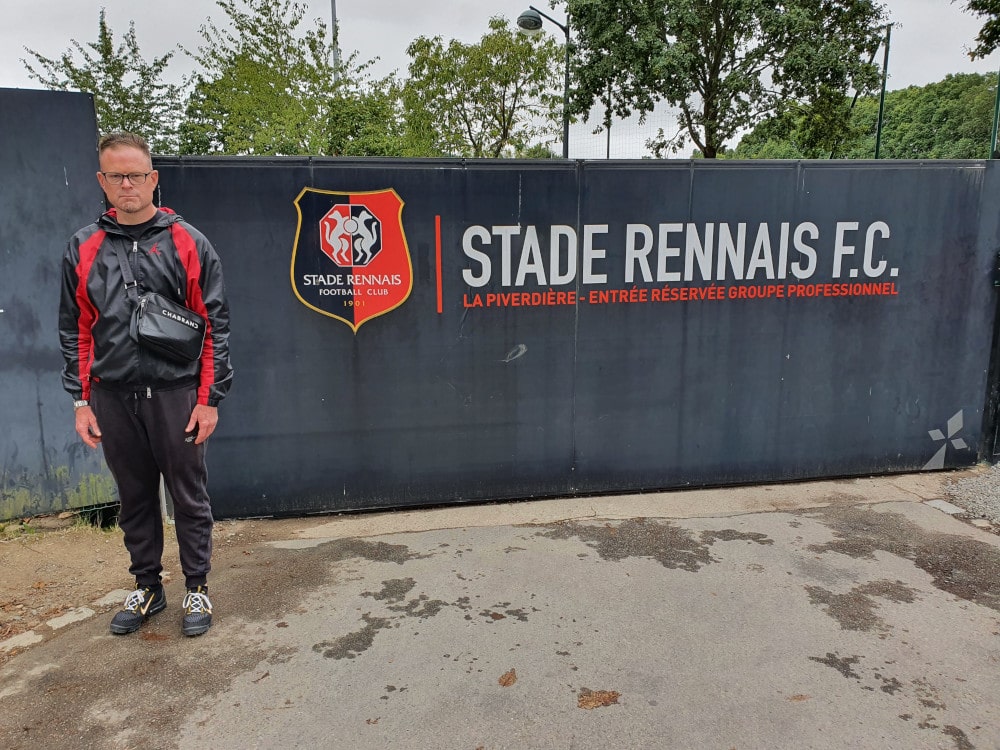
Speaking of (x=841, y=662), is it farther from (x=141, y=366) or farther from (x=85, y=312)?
(x=85, y=312)

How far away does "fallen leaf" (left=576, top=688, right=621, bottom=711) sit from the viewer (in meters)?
2.47

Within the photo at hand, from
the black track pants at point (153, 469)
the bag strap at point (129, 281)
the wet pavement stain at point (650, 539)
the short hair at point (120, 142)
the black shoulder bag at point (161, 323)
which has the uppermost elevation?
the short hair at point (120, 142)

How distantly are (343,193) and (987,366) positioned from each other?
190 inches

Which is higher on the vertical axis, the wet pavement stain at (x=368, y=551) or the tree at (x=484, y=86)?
the tree at (x=484, y=86)

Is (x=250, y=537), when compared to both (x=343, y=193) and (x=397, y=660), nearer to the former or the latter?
(x=397, y=660)

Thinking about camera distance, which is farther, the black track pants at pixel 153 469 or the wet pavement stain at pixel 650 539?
the wet pavement stain at pixel 650 539

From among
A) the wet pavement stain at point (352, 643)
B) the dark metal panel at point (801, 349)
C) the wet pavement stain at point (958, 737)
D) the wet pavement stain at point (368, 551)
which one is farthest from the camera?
the dark metal panel at point (801, 349)

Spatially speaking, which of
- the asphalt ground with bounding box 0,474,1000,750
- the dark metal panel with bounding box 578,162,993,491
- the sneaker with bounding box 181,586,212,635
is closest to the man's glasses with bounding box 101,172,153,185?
the sneaker with bounding box 181,586,212,635

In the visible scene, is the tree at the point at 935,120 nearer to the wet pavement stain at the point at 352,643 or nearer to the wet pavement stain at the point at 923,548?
the wet pavement stain at the point at 923,548

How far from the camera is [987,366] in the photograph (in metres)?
4.93

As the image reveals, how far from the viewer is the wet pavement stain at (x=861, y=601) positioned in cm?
304

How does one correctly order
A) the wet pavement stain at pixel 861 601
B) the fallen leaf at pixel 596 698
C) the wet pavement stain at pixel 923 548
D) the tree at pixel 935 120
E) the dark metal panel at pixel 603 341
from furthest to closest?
the tree at pixel 935 120, the dark metal panel at pixel 603 341, the wet pavement stain at pixel 923 548, the wet pavement stain at pixel 861 601, the fallen leaf at pixel 596 698

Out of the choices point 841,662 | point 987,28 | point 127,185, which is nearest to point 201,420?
point 127,185

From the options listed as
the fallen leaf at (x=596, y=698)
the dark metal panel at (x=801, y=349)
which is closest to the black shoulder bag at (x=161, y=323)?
the fallen leaf at (x=596, y=698)
